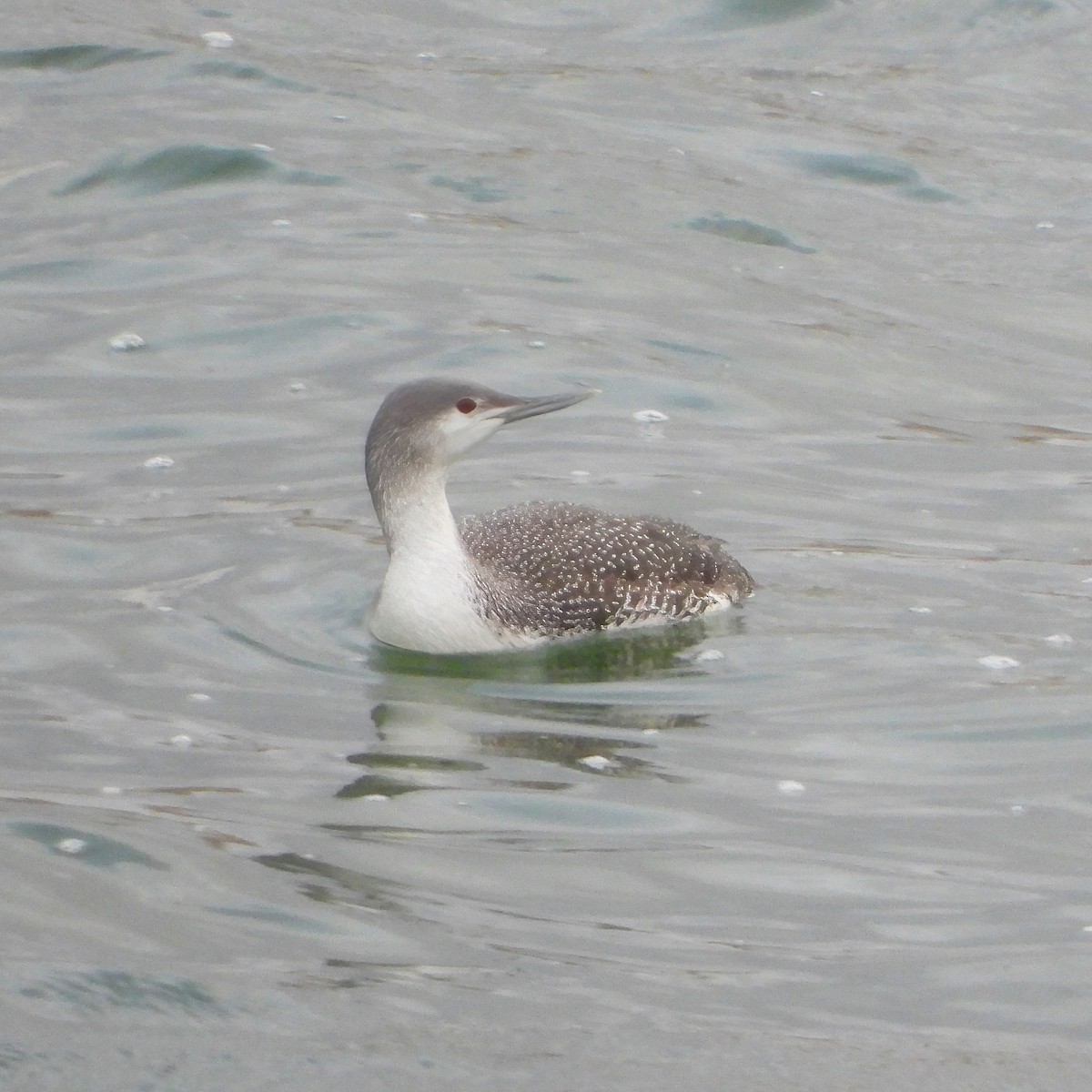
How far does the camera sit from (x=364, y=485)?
8867 mm

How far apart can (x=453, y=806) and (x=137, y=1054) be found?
1.69 metres

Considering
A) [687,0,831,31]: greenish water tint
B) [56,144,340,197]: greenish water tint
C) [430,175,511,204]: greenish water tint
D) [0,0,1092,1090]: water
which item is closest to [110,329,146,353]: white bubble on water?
[0,0,1092,1090]: water

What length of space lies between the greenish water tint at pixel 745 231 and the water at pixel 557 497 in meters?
0.05

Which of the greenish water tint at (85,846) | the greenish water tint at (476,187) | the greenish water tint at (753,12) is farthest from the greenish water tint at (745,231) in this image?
the greenish water tint at (85,846)

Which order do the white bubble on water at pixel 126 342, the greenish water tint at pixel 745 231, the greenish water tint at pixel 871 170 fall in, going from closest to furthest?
the white bubble on water at pixel 126 342 < the greenish water tint at pixel 745 231 < the greenish water tint at pixel 871 170

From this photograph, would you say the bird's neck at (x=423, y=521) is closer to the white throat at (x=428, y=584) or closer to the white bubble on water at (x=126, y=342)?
the white throat at (x=428, y=584)

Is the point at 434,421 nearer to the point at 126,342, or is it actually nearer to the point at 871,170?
the point at 126,342

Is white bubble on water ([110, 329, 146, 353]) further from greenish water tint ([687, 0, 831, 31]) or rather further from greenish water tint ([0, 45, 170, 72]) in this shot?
greenish water tint ([687, 0, 831, 31])

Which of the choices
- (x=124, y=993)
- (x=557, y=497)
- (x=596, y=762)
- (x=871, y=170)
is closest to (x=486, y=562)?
(x=596, y=762)

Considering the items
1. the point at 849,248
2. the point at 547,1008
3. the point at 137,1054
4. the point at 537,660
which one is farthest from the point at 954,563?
the point at 849,248

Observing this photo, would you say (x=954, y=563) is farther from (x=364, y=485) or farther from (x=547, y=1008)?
(x=547, y=1008)

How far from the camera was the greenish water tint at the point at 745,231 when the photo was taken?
13086mm

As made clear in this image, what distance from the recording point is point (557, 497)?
8.76m

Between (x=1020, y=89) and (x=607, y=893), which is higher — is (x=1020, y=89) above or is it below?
above
